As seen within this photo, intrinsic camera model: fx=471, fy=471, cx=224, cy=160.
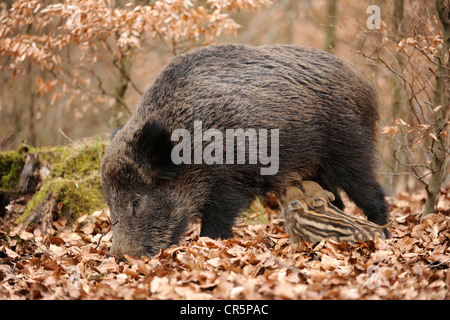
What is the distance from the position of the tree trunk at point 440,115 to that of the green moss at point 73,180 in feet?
15.1

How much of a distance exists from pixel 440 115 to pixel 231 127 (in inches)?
116

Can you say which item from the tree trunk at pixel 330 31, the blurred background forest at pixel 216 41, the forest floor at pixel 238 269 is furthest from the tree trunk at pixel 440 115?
the tree trunk at pixel 330 31

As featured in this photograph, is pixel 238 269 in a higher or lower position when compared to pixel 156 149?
lower

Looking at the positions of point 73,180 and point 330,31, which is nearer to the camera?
point 73,180

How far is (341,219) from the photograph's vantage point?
16.7 feet

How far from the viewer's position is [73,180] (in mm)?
6820

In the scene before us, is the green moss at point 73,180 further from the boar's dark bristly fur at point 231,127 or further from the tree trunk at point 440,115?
the tree trunk at point 440,115

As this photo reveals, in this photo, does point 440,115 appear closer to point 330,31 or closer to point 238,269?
point 238,269

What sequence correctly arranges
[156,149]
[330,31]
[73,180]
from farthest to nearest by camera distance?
[330,31]
[73,180]
[156,149]

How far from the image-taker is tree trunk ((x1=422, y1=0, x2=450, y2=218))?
5.77 meters

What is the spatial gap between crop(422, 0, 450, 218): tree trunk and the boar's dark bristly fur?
0.78m

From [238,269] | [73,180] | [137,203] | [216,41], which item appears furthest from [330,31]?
[238,269]

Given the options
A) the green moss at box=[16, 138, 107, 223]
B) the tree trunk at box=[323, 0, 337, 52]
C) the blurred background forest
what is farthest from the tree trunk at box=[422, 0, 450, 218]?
the green moss at box=[16, 138, 107, 223]
